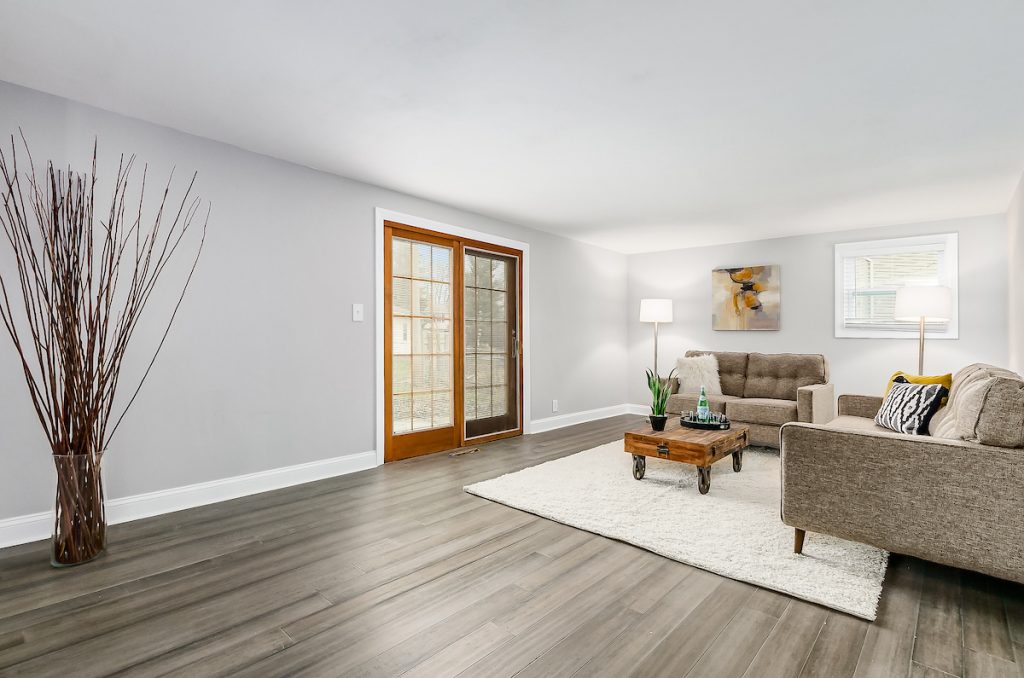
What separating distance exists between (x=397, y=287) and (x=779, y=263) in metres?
4.47

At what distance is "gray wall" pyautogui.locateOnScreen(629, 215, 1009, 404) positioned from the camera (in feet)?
15.7

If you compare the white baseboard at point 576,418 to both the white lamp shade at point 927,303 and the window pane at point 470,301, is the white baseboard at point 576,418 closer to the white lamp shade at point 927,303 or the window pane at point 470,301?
the window pane at point 470,301

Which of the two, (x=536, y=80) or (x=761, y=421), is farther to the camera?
(x=761, y=421)

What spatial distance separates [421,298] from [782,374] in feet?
12.1

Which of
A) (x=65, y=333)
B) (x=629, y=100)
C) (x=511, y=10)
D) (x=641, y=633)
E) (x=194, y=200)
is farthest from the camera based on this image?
(x=194, y=200)

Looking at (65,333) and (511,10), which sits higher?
(511,10)

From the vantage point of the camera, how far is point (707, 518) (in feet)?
9.29

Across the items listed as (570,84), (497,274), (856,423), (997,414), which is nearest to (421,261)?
(497,274)

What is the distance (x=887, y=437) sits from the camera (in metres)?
2.04

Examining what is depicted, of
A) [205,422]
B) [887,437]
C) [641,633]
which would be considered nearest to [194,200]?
[205,422]

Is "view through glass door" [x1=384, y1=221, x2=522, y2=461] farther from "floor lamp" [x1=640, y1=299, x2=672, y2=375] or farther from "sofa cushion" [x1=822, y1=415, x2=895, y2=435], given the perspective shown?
"sofa cushion" [x1=822, y1=415, x2=895, y2=435]

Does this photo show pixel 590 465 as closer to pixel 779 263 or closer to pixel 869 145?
pixel 869 145

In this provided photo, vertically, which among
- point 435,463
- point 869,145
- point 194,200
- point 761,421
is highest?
point 869,145

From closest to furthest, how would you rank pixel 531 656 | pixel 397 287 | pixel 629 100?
pixel 531 656
pixel 629 100
pixel 397 287
